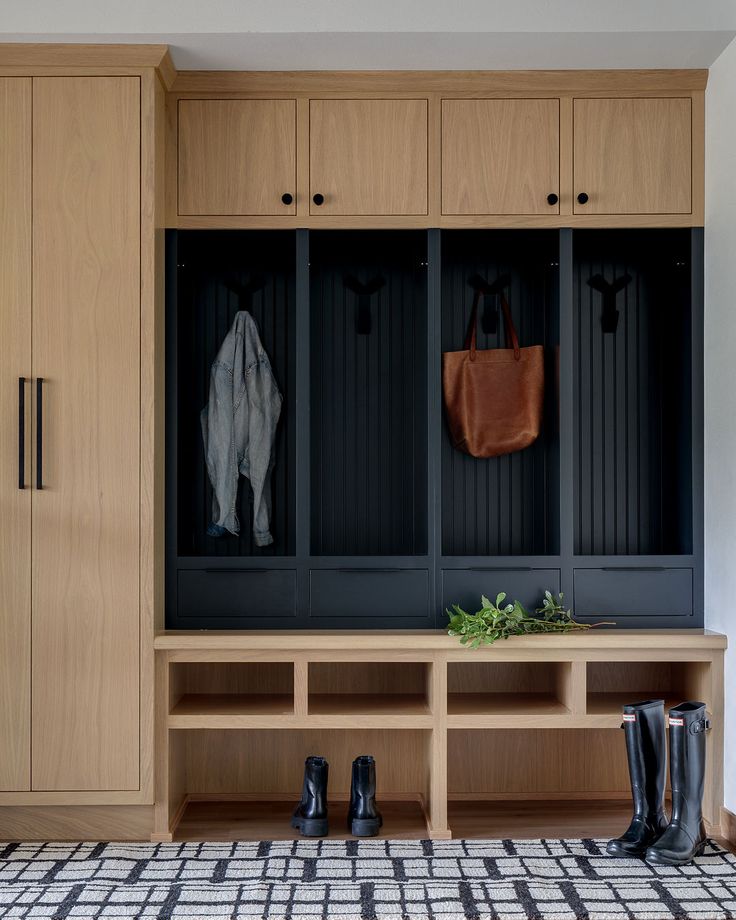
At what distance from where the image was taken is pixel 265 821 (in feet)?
9.99

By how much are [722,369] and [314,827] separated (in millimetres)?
1979

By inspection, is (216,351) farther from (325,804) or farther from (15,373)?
(325,804)

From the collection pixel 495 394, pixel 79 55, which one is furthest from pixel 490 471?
pixel 79 55

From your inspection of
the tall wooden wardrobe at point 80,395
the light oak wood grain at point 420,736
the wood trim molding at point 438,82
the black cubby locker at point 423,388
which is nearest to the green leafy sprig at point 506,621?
the light oak wood grain at point 420,736

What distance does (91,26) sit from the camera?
9.20 ft

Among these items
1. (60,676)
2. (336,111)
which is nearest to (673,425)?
(336,111)

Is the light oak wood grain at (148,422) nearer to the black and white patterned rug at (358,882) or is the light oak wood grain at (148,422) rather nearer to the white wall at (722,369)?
the black and white patterned rug at (358,882)

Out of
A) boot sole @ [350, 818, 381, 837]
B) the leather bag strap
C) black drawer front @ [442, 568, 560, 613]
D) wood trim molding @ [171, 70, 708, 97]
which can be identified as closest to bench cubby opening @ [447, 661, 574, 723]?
black drawer front @ [442, 568, 560, 613]

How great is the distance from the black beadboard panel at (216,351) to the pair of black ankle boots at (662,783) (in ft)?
4.62

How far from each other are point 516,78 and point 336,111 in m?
0.62

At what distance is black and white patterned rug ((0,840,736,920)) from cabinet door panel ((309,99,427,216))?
208 centimetres

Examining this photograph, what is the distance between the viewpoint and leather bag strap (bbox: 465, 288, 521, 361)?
3.29 m

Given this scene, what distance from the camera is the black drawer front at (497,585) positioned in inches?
123

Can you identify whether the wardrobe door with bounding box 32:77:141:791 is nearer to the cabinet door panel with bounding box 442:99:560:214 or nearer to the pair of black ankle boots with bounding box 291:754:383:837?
the pair of black ankle boots with bounding box 291:754:383:837
